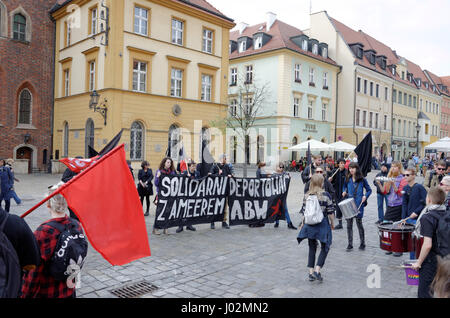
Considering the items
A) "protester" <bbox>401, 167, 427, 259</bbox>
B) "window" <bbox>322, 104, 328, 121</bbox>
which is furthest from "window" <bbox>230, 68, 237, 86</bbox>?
"protester" <bbox>401, 167, 427, 259</bbox>

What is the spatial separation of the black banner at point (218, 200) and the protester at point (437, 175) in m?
3.56

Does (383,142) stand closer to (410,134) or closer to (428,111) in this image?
(410,134)

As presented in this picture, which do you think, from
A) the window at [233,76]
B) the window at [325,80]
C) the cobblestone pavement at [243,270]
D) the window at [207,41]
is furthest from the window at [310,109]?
the cobblestone pavement at [243,270]

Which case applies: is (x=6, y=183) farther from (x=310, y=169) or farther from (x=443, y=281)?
(x=443, y=281)

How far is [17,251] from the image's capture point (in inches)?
110

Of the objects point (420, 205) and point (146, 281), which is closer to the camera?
point (146, 281)

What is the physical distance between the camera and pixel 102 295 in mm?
4949

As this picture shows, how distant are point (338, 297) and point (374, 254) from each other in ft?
8.90

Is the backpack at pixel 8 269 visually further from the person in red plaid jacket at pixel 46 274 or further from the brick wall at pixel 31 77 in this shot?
the brick wall at pixel 31 77

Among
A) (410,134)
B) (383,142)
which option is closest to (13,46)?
(383,142)

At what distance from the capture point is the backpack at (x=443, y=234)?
12.4 feet

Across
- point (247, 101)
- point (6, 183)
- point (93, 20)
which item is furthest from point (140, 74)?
point (6, 183)

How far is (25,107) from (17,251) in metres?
27.3

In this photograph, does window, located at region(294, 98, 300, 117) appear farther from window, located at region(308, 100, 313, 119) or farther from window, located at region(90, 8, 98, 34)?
window, located at region(90, 8, 98, 34)
